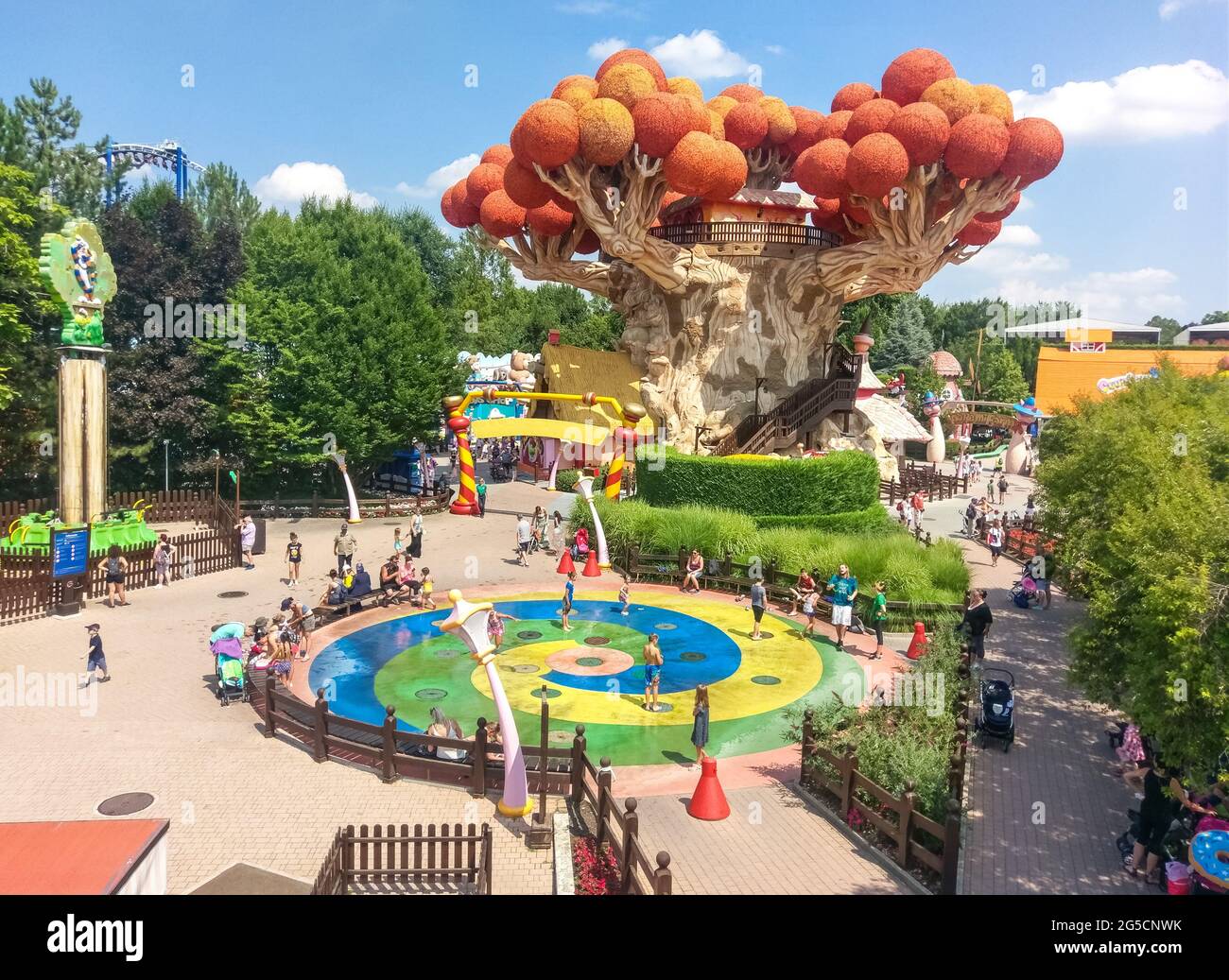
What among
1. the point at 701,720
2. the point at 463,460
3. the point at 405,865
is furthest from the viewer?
the point at 463,460

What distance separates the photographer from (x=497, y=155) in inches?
1575

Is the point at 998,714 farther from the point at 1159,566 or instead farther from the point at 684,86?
the point at 684,86

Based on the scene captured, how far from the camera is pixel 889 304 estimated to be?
62.6 metres

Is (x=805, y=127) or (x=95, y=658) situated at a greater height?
(x=805, y=127)

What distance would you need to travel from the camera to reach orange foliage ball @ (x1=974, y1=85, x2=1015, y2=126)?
30531 mm

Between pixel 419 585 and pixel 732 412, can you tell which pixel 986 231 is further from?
pixel 419 585

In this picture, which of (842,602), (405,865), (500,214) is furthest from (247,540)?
(500,214)

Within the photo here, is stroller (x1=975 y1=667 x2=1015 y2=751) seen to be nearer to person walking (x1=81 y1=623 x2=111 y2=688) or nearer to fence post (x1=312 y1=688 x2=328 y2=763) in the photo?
fence post (x1=312 y1=688 x2=328 y2=763)

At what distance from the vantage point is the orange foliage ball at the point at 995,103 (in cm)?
3053

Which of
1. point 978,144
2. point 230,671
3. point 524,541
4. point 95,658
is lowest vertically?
point 230,671

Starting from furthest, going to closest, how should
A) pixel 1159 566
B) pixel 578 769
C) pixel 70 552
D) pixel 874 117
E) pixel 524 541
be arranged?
pixel 874 117, pixel 524 541, pixel 70 552, pixel 578 769, pixel 1159 566

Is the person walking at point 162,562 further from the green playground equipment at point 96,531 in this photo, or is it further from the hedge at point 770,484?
the hedge at point 770,484

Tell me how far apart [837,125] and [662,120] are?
8932 mm

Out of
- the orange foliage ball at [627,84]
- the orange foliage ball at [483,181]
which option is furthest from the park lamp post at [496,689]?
the orange foliage ball at [483,181]
